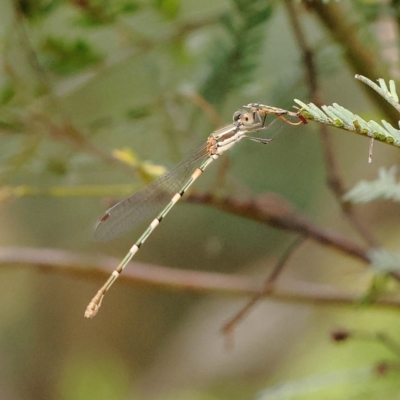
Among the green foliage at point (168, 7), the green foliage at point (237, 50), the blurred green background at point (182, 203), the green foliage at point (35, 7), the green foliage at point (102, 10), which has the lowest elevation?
the blurred green background at point (182, 203)

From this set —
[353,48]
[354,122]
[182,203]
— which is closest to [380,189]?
[354,122]

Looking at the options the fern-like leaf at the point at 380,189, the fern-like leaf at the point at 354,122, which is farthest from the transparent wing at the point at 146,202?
the fern-like leaf at the point at 354,122

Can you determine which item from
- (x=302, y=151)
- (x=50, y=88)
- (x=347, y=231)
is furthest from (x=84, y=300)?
(x=50, y=88)

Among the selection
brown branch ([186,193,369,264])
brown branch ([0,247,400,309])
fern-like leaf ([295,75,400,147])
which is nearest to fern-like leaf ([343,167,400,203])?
fern-like leaf ([295,75,400,147])

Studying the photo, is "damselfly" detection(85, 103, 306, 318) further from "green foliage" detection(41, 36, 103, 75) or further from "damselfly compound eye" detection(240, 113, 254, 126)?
"green foliage" detection(41, 36, 103, 75)

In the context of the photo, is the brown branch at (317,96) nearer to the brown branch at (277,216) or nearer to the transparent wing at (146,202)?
the brown branch at (277,216)

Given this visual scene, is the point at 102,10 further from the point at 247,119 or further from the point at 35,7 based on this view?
the point at 247,119
